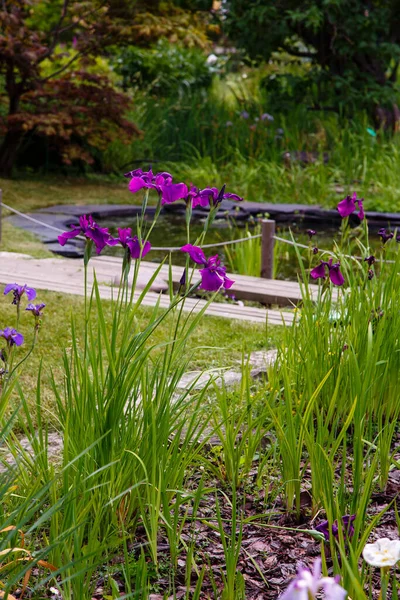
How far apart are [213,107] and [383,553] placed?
1128 cm

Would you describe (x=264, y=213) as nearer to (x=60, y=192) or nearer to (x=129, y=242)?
(x=60, y=192)

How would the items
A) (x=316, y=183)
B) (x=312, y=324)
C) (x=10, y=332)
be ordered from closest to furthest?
(x=10, y=332) → (x=312, y=324) → (x=316, y=183)

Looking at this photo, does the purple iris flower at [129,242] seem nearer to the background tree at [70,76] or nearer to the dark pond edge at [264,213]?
the dark pond edge at [264,213]


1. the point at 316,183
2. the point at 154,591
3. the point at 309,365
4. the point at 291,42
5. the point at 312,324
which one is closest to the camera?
the point at 154,591

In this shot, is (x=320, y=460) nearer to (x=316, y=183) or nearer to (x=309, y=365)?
(x=309, y=365)

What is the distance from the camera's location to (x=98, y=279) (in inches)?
230

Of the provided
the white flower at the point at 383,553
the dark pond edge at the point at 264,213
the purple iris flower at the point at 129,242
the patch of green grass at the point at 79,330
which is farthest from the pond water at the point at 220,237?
the white flower at the point at 383,553

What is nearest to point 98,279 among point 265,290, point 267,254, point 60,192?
point 265,290

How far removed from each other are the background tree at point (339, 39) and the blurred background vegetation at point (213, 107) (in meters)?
0.02

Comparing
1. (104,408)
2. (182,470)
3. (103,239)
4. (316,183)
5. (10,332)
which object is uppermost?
(316,183)

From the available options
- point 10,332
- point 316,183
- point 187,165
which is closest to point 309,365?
point 10,332

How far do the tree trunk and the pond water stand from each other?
91.7 inches

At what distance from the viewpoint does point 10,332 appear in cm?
223

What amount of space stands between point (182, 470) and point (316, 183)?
7797mm
